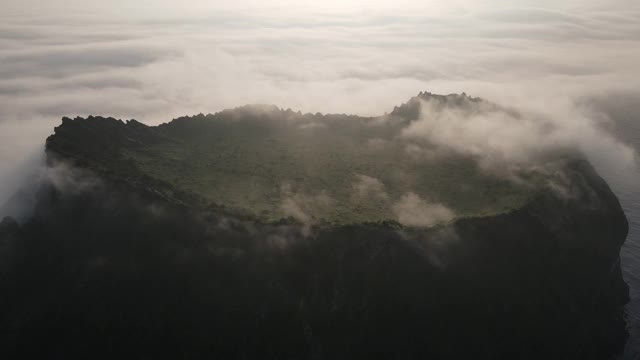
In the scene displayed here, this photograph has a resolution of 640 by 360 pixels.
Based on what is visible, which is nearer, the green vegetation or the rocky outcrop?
the rocky outcrop

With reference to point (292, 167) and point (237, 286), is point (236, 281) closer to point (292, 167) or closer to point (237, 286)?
point (237, 286)

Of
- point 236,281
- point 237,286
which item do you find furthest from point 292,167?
point 237,286

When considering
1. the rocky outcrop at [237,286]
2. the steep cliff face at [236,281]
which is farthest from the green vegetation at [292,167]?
the rocky outcrop at [237,286]

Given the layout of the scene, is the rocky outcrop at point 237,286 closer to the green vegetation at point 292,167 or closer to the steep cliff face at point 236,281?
the steep cliff face at point 236,281

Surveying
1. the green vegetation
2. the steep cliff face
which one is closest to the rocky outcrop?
the steep cliff face

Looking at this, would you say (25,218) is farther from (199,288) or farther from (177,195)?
(199,288)

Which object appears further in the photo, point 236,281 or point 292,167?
point 292,167

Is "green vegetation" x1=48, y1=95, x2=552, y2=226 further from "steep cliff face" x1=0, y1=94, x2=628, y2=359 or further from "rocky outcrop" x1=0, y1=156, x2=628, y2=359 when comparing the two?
"rocky outcrop" x1=0, y1=156, x2=628, y2=359

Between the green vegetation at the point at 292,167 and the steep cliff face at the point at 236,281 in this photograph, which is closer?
the steep cliff face at the point at 236,281
